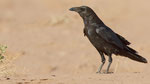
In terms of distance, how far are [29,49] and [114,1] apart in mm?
5652

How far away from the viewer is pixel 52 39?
1709 cm

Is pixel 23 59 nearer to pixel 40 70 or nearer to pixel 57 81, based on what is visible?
pixel 40 70

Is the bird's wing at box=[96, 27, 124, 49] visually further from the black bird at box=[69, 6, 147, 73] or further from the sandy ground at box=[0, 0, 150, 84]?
the sandy ground at box=[0, 0, 150, 84]

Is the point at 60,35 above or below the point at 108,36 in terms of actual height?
above

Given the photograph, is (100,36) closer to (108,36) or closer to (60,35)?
(108,36)

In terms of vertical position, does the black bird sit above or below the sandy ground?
below

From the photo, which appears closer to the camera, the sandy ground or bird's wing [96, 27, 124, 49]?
bird's wing [96, 27, 124, 49]

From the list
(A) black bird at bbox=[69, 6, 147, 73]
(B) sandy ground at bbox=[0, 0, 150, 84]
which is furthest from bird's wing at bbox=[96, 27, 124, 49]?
(B) sandy ground at bbox=[0, 0, 150, 84]

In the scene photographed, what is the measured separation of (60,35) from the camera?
17531 millimetres

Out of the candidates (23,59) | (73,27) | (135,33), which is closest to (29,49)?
(23,59)

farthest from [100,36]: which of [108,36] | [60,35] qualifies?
[60,35]

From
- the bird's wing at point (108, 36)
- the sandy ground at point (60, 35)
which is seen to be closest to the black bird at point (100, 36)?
the bird's wing at point (108, 36)

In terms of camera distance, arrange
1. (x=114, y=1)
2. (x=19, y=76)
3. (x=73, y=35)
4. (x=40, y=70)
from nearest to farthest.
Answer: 1. (x=19, y=76)
2. (x=40, y=70)
3. (x=73, y=35)
4. (x=114, y=1)

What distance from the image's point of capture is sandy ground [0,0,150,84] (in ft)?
47.0
